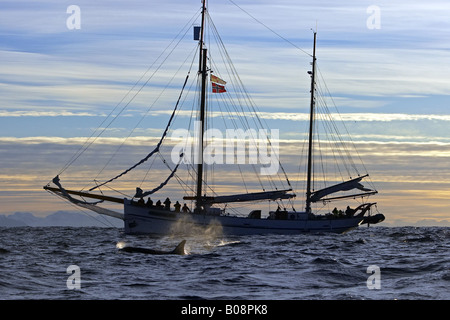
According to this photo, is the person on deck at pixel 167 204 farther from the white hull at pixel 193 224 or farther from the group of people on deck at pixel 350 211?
the group of people on deck at pixel 350 211

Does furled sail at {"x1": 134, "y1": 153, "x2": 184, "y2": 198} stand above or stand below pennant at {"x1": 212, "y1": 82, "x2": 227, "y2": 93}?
below

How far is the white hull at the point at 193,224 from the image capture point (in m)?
76.3

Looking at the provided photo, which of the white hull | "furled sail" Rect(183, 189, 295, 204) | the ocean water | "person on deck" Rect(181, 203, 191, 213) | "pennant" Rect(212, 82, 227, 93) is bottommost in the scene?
the white hull

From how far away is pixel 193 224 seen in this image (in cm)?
7638

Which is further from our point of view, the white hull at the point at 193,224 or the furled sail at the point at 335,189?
the furled sail at the point at 335,189

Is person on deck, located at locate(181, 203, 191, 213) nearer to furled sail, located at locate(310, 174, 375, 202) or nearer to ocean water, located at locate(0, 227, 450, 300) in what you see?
furled sail, located at locate(310, 174, 375, 202)

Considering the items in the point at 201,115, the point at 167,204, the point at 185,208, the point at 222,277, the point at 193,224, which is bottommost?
the point at 193,224

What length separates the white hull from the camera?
76312mm

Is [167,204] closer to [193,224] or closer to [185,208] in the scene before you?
[185,208]

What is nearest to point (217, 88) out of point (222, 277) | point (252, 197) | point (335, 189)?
point (252, 197)

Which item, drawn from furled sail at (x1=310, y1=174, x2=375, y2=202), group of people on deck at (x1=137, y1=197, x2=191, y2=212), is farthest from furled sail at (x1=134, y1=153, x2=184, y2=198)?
furled sail at (x1=310, y1=174, x2=375, y2=202)

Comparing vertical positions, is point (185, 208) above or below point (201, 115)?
below

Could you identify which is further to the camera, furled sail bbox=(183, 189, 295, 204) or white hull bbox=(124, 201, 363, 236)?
furled sail bbox=(183, 189, 295, 204)

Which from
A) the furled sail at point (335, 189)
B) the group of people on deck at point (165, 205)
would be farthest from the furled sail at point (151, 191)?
the furled sail at point (335, 189)
